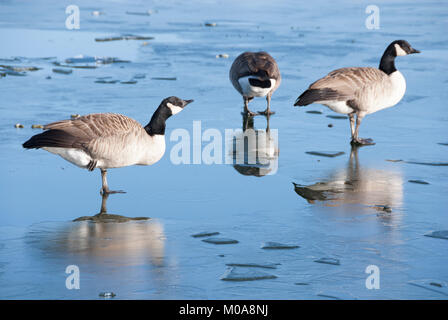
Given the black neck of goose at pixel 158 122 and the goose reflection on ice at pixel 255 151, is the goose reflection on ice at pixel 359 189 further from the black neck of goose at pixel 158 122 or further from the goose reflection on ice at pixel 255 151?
the black neck of goose at pixel 158 122

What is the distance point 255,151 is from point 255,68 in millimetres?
2401

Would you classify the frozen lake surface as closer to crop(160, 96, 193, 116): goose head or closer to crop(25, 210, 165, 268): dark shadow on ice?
crop(25, 210, 165, 268): dark shadow on ice

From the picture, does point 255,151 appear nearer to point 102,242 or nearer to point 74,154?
point 74,154

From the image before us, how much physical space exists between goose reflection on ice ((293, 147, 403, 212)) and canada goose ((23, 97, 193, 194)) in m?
1.70

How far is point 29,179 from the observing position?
740 centimetres

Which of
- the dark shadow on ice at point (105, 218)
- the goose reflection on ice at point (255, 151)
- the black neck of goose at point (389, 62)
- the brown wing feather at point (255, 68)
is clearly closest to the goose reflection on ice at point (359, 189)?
the goose reflection on ice at point (255, 151)

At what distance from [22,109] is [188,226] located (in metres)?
5.17

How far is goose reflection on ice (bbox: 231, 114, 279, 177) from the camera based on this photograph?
313 inches

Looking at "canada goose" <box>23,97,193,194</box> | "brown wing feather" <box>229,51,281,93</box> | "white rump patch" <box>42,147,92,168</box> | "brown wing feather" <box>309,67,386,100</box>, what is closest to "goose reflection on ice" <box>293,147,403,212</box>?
"brown wing feather" <box>309,67,386,100</box>

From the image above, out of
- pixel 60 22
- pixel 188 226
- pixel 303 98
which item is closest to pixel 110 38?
pixel 60 22

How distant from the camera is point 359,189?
723 cm

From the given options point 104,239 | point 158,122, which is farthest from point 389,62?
point 104,239

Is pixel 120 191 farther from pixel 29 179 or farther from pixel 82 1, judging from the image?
pixel 82 1

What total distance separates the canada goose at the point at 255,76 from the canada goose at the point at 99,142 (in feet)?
11.7
